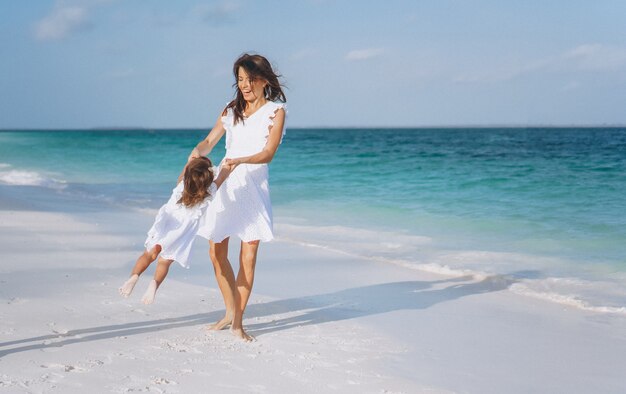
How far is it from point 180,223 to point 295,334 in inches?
41.9

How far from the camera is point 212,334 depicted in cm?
484

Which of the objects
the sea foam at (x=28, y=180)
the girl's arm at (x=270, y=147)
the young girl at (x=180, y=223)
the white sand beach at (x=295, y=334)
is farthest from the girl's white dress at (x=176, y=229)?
the sea foam at (x=28, y=180)

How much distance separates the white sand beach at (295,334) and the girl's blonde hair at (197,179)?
0.90 metres

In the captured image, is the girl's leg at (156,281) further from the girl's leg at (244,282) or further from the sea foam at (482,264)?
the sea foam at (482,264)

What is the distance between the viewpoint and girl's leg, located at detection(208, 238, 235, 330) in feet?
16.1

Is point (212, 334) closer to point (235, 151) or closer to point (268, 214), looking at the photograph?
point (268, 214)

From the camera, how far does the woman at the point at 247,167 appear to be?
4668 mm

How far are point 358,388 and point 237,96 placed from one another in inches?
79.5

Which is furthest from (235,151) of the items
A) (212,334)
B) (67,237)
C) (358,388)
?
(67,237)

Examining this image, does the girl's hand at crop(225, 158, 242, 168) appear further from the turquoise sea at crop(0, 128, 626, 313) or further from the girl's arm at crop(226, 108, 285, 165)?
the turquoise sea at crop(0, 128, 626, 313)

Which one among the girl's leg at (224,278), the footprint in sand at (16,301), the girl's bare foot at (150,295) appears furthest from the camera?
the footprint in sand at (16,301)

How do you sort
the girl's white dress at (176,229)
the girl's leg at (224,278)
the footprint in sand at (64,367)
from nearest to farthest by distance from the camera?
the footprint in sand at (64,367), the girl's white dress at (176,229), the girl's leg at (224,278)

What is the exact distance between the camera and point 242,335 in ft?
15.7

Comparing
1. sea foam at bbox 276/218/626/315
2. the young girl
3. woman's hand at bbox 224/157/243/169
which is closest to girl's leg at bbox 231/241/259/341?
the young girl
